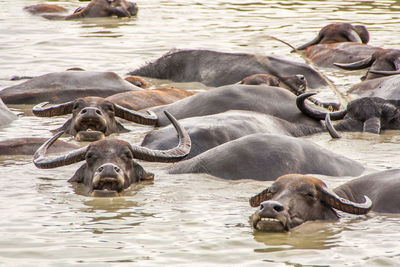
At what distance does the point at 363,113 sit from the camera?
36.2 feet

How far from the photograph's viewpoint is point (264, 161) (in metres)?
8.05

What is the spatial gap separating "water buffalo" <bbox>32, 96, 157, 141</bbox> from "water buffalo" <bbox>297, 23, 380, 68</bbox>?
687cm

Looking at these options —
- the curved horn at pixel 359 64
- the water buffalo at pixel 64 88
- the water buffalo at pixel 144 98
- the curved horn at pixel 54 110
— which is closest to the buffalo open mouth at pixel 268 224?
the curved horn at pixel 54 110

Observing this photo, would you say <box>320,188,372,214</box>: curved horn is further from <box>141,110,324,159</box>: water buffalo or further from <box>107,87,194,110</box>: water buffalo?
<box>107,87,194,110</box>: water buffalo

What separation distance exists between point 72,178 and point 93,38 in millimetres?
12689

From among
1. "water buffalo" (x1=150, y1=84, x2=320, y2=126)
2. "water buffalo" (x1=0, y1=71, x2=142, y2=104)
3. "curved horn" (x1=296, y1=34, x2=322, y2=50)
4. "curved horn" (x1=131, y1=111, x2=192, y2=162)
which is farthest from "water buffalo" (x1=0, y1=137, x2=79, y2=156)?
"curved horn" (x1=296, y1=34, x2=322, y2=50)

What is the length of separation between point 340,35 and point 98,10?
315 inches

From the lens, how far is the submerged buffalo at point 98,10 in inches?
932

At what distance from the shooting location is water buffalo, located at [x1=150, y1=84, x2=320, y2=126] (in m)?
10.2

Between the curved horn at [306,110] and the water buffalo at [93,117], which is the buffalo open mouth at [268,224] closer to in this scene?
the curved horn at [306,110]

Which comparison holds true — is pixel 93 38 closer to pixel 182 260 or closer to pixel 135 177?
pixel 135 177

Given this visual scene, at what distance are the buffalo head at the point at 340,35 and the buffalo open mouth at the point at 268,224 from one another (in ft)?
40.3

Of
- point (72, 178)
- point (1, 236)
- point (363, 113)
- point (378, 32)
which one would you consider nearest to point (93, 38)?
point (378, 32)

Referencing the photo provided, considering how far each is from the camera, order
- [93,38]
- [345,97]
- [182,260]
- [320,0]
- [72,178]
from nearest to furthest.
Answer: [182,260]
[72,178]
[345,97]
[93,38]
[320,0]
